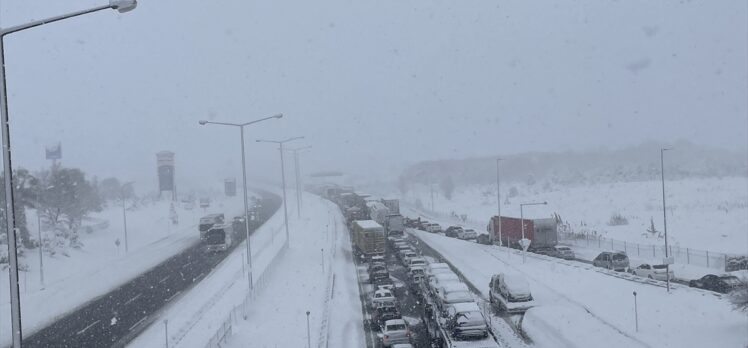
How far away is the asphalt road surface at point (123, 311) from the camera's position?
84.3ft

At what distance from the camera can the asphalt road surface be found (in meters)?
25.7

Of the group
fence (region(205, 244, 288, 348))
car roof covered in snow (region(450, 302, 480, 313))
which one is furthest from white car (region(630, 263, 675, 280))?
fence (region(205, 244, 288, 348))

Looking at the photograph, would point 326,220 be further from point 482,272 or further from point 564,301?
point 564,301

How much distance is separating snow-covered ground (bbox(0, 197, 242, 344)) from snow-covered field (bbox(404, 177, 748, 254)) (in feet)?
129

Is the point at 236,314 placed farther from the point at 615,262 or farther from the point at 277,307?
the point at 615,262

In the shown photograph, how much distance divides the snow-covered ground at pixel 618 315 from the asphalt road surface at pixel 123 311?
17696mm

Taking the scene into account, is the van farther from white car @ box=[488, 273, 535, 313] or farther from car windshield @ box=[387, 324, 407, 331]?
car windshield @ box=[387, 324, 407, 331]

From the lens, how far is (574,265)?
130ft

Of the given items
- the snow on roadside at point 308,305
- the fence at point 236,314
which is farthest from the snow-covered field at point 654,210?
the fence at point 236,314

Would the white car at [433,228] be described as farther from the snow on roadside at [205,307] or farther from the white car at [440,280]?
the white car at [440,280]

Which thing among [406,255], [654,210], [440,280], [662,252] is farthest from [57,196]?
[654,210]

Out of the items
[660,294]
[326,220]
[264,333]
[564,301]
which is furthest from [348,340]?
[326,220]

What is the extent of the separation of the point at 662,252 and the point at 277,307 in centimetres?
3310

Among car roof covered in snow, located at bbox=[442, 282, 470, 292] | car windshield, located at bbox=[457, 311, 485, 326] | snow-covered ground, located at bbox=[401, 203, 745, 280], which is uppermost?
car roof covered in snow, located at bbox=[442, 282, 470, 292]
